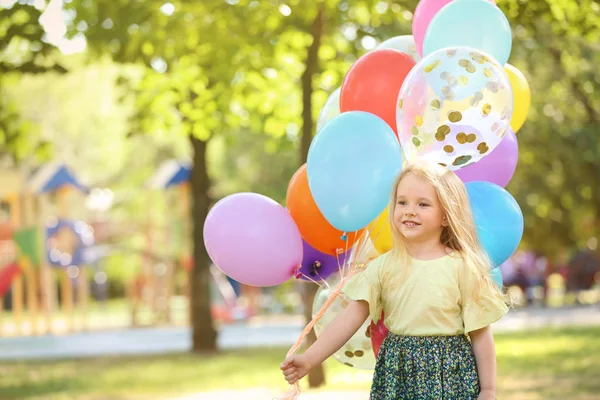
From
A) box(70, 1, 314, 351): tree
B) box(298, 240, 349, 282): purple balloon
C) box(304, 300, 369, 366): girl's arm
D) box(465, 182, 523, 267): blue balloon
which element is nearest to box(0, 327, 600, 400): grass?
box(70, 1, 314, 351): tree

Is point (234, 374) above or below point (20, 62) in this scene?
below

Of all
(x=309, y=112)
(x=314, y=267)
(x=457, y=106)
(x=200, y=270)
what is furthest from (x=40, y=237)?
(x=457, y=106)

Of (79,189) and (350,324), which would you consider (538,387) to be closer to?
(350,324)

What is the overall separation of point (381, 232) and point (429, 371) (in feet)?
3.79

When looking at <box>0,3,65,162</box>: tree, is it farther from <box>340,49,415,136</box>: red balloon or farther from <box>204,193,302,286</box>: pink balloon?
<box>204,193,302,286</box>: pink balloon

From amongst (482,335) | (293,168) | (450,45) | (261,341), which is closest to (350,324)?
(482,335)

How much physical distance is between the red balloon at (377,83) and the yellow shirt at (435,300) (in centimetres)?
137

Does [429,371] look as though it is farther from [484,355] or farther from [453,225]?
[453,225]

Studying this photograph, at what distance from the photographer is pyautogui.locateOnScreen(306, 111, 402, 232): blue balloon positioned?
13.9 ft

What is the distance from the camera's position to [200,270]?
13469 millimetres

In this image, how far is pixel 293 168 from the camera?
21766 millimetres

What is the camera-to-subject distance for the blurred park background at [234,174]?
27.8 ft

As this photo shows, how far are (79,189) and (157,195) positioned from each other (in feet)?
36.7

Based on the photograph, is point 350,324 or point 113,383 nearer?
point 350,324
